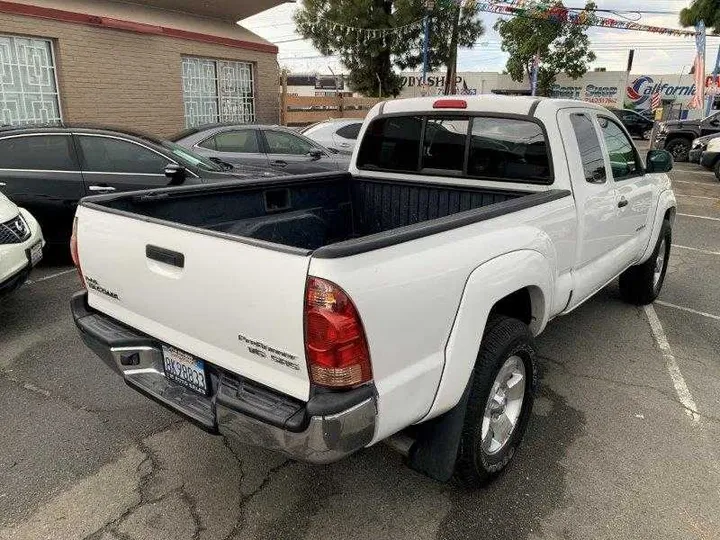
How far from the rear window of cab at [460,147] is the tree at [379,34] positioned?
21.4m

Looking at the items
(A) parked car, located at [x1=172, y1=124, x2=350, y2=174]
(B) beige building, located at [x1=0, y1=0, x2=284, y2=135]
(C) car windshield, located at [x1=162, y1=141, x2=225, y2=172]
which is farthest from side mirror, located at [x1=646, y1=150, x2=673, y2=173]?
(B) beige building, located at [x1=0, y1=0, x2=284, y2=135]

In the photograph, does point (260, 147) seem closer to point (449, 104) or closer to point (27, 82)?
point (27, 82)

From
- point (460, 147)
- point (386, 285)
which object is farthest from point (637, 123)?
point (386, 285)

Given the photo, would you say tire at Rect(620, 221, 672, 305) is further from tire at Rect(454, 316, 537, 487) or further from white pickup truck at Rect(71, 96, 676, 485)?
tire at Rect(454, 316, 537, 487)

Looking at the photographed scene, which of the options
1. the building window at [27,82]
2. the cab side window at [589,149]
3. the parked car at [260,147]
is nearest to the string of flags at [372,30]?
the building window at [27,82]

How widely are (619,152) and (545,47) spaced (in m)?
34.4

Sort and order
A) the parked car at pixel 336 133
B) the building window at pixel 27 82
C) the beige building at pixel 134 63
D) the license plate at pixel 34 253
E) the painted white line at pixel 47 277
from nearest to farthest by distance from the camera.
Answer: the license plate at pixel 34 253
the painted white line at pixel 47 277
the building window at pixel 27 82
the beige building at pixel 134 63
the parked car at pixel 336 133

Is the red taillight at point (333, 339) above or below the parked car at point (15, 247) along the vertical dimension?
above

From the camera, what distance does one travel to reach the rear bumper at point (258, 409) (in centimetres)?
189

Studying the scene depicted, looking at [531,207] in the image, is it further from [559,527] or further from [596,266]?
[559,527]

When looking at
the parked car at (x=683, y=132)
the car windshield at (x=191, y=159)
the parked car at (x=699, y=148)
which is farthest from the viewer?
the parked car at (x=683, y=132)

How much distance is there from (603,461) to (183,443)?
225cm

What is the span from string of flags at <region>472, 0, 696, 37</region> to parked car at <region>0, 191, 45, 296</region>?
18.2 metres

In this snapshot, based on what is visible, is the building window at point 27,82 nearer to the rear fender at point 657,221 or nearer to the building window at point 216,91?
the building window at point 216,91
